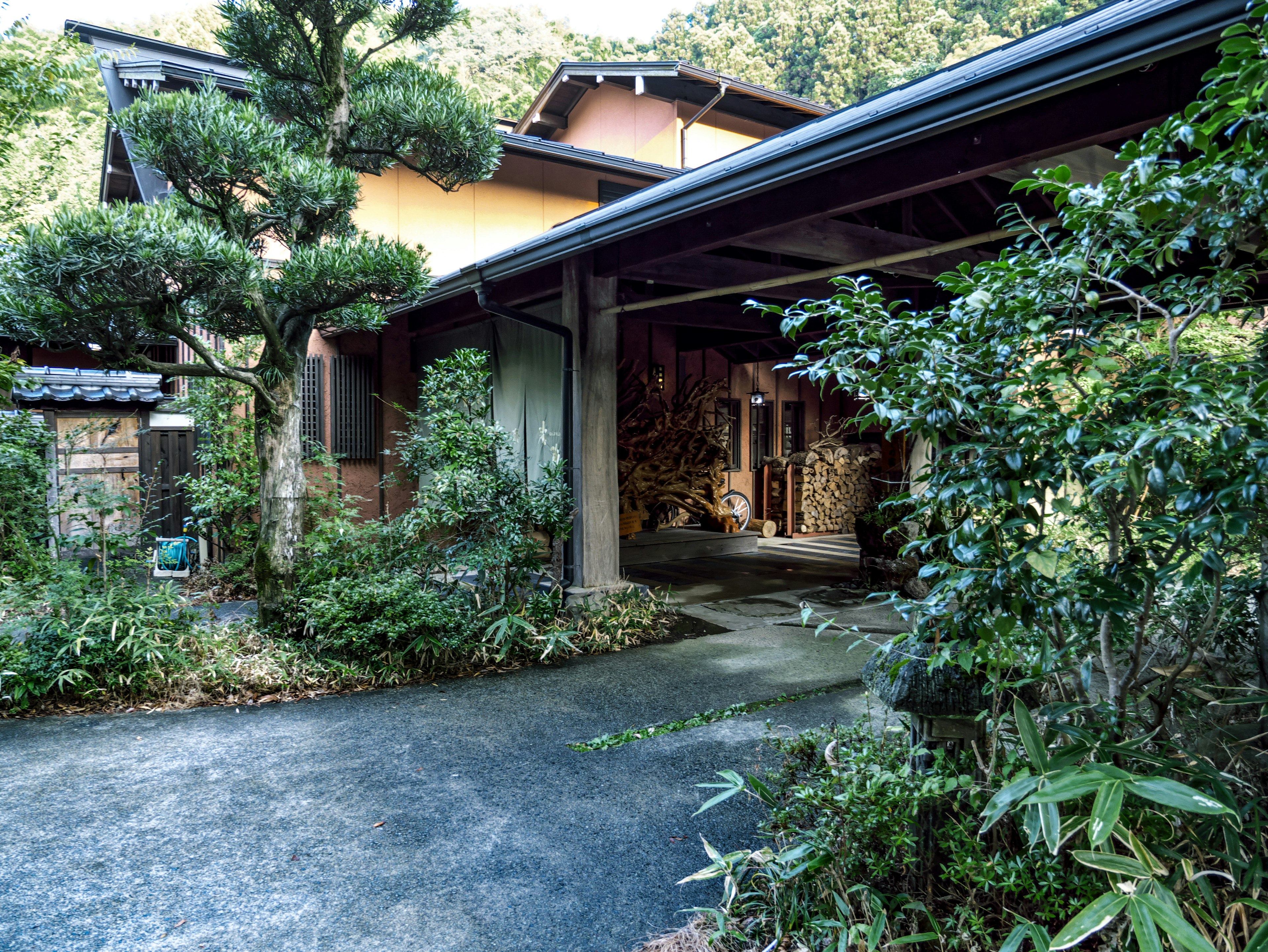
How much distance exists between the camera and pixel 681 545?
10023 mm

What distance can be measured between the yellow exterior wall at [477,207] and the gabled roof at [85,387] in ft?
11.1

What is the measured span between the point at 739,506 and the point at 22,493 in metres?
9.03

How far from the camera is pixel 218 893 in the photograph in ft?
8.36

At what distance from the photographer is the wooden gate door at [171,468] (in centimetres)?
801

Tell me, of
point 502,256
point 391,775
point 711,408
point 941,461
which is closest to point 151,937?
point 391,775

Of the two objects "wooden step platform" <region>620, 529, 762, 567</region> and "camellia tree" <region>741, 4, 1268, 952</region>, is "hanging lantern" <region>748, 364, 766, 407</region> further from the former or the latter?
"camellia tree" <region>741, 4, 1268, 952</region>

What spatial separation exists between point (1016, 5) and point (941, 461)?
3199 cm

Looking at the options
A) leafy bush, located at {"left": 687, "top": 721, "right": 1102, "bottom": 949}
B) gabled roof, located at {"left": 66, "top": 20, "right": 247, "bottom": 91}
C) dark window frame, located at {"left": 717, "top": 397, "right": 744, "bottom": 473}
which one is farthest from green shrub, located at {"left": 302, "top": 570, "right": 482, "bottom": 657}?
dark window frame, located at {"left": 717, "top": 397, "right": 744, "bottom": 473}

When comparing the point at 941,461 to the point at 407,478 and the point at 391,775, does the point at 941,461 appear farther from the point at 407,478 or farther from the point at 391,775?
the point at 407,478

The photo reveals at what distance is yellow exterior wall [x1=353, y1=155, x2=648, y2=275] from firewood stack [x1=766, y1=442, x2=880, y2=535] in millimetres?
5149

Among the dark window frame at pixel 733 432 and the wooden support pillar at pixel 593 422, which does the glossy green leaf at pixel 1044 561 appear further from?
the dark window frame at pixel 733 432

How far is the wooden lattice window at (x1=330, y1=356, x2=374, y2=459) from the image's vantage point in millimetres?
8898

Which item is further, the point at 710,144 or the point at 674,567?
the point at 710,144

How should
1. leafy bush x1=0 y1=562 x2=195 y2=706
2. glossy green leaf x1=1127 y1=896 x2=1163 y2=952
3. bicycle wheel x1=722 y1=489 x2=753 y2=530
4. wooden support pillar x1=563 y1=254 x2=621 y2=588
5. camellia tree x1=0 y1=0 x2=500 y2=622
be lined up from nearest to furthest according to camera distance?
glossy green leaf x1=1127 y1=896 x2=1163 y2=952, camellia tree x1=0 y1=0 x2=500 y2=622, leafy bush x1=0 y1=562 x2=195 y2=706, wooden support pillar x1=563 y1=254 x2=621 y2=588, bicycle wheel x1=722 y1=489 x2=753 y2=530
